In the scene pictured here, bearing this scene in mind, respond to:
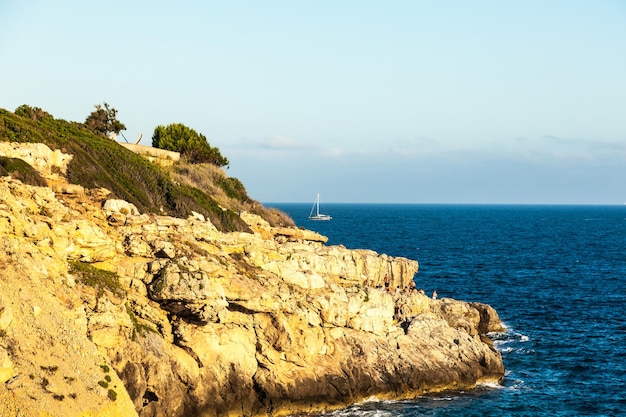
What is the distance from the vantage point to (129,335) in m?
32.3

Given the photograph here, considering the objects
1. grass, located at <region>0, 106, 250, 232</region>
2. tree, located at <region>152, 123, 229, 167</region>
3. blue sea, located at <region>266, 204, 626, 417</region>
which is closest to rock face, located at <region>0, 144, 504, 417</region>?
blue sea, located at <region>266, 204, 626, 417</region>

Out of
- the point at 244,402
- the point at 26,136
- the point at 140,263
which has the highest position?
the point at 26,136

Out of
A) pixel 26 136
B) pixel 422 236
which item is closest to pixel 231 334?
pixel 26 136

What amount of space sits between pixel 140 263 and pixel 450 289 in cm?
4284

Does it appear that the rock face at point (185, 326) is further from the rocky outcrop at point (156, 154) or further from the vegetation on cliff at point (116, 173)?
the rocky outcrop at point (156, 154)

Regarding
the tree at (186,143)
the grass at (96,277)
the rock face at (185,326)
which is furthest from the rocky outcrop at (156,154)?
the grass at (96,277)

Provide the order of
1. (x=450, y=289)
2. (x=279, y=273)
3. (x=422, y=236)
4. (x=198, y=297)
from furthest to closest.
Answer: (x=422, y=236), (x=450, y=289), (x=279, y=273), (x=198, y=297)

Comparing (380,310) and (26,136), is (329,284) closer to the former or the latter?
(380,310)

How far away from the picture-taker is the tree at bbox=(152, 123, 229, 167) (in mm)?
79250

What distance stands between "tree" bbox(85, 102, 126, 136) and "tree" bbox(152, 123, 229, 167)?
5628 millimetres

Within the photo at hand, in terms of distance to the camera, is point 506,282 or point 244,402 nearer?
point 244,402

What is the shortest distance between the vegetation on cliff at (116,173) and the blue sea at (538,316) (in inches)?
857

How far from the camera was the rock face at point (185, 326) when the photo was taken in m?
28.4

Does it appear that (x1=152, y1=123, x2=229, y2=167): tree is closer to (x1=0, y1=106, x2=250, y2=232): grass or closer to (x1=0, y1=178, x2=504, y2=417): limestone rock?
(x1=0, y1=106, x2=250, y2=232): grass
